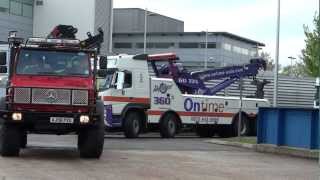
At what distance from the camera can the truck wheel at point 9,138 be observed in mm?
17094

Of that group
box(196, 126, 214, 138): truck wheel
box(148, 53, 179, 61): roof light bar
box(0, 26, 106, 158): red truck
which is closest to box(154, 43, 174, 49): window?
box(196, 126, 214, 138): truck wheel

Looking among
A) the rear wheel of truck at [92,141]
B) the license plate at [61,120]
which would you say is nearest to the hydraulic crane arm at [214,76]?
the rear wheel of truck at [92,141]

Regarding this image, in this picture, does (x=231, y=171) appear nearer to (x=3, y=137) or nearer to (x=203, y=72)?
(x=3, y=137)

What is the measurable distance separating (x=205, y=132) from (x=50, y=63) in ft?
55.4

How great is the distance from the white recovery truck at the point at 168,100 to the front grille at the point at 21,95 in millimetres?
11253

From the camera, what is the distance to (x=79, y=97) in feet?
56.3

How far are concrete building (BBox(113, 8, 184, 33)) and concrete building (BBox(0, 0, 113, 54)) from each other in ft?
79.3

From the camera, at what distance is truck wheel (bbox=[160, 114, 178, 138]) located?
30.3 meters

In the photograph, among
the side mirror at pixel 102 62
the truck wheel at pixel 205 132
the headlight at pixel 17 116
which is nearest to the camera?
the headlight at pixel 17 116

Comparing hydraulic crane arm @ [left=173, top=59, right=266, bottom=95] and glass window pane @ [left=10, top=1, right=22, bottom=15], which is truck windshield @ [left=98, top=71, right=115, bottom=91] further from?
glass window pane @ [left=10, top=1, right=22, bottom=15]

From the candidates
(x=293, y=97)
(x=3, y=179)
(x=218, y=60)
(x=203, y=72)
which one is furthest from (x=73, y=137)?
(x=218, y=60)

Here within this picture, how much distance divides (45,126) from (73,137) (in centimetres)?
1070

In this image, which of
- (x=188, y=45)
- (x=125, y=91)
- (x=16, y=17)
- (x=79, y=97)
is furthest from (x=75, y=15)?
(x=79, y=97)

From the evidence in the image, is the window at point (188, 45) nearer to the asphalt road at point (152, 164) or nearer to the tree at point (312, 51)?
the tree at point (312, 51)
